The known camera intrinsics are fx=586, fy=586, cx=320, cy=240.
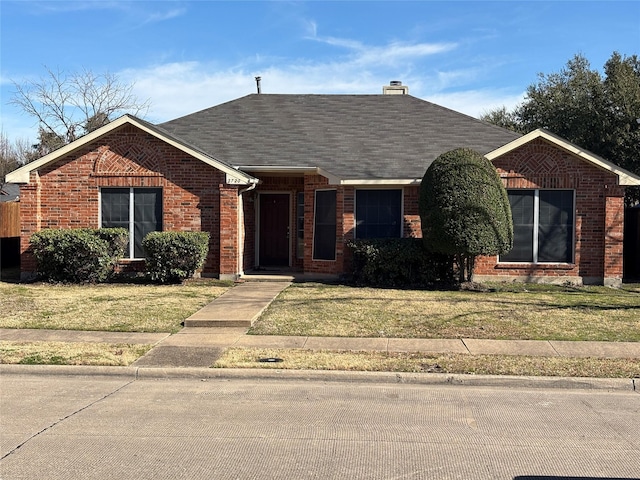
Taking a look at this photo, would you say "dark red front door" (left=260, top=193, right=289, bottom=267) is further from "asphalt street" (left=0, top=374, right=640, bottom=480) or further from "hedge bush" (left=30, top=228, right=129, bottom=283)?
"asphalt street" (left=0, top=374, right=640, bottom=480)

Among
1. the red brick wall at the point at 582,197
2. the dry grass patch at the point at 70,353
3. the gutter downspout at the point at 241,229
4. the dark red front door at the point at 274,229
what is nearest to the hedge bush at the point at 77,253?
the gutter downspout at the point at 241,229

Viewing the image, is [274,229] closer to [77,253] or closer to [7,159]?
[77,253]

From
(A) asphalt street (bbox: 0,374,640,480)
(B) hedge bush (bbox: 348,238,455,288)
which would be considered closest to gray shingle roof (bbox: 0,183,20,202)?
(B) hedge bush (bbox: 348,238,455,288)

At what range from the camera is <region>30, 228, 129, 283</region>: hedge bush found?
1380 centimetres

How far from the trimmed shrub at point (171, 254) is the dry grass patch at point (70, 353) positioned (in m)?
5.49

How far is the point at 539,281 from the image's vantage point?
48.3ft

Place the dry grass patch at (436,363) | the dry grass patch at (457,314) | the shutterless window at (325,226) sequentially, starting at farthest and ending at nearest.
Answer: the shutterless window at (325,226) → the dry grass patch at (457,314) → the dry grass patch at (436,363)

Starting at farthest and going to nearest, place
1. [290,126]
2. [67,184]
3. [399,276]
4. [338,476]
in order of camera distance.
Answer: [290,126]
[67,184]
[399,276]
[338,476]

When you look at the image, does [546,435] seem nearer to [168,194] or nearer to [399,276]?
[399,276]

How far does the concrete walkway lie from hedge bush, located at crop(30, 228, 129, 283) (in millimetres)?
4663

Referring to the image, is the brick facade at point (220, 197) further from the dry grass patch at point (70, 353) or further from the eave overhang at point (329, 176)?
the dry grass patch at point (70, 353)

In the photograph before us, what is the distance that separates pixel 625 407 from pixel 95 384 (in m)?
5.88

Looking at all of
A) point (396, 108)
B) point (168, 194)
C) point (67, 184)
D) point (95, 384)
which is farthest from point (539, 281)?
point (67, 184)

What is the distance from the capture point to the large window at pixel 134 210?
15.1 metres
